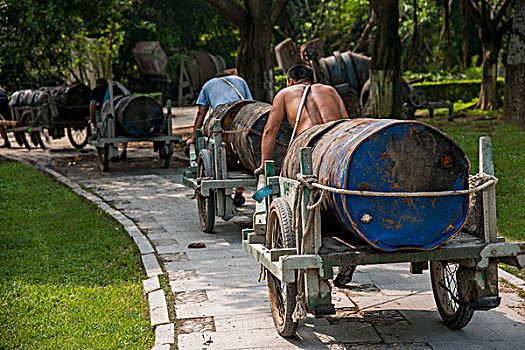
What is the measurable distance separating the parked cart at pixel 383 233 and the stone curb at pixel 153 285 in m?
0.90

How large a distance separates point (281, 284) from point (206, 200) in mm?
3566

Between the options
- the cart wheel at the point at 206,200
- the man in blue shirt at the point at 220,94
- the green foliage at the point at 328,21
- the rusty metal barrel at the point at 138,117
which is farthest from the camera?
the green foliage at the point at 328,21

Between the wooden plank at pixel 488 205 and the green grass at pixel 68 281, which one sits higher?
the wooden plank at pixel 488 205

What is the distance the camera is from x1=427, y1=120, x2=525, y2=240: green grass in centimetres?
805

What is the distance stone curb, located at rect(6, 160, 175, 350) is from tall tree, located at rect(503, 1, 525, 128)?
28.2 feet

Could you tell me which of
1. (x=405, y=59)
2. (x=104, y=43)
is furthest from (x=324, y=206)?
(x=405, y=59)

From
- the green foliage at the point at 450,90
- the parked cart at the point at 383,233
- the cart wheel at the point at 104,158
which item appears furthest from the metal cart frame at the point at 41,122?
the green foliage at the point at 450,90

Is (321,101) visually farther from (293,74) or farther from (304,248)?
(304,248)

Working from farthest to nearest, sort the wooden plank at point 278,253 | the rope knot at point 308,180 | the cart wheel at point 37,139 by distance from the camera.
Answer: the cart wheel at point 37,139 → the wooden plank at point 278,253 → the rope knot at point 308,180

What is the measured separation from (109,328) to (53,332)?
41 centimetres

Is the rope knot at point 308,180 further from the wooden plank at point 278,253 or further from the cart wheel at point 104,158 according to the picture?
the cart wheel at point 104,158

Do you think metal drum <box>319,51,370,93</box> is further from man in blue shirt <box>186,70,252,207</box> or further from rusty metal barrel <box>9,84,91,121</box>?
man in blue shirt <box>186,70,252,207</box>

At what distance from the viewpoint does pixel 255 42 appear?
51.0 feet

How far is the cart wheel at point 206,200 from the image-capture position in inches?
321
